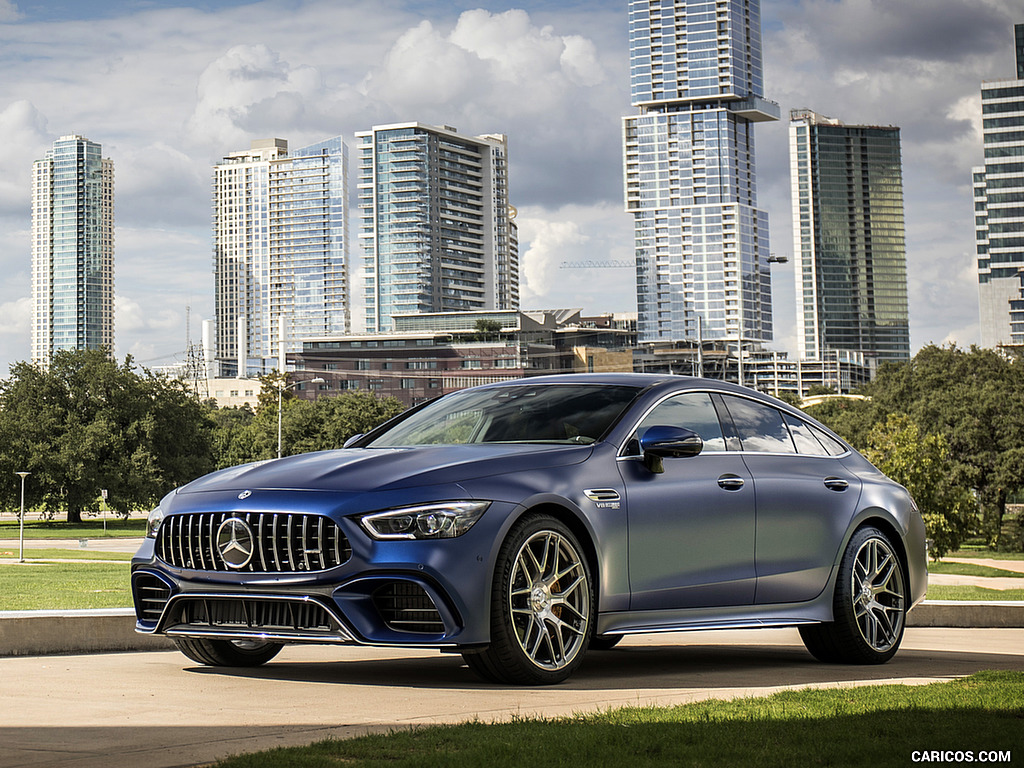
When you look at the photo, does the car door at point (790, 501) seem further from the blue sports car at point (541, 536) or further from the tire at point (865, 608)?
the tire at point (865, 608)

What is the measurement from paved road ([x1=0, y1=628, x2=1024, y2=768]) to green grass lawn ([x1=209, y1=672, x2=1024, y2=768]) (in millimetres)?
387

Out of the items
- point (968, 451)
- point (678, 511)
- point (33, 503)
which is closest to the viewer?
point (678, 511)

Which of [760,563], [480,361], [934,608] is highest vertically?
[480,361]

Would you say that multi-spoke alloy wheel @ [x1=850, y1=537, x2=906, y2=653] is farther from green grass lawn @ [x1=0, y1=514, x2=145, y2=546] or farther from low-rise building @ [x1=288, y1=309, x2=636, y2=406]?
low-rise building @ [x1=288, y1=309, x2=636, y2=406]

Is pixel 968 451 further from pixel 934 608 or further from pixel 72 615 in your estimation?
pixel 72 615

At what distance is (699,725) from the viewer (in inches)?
195

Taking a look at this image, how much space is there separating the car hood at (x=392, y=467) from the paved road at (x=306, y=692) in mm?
998

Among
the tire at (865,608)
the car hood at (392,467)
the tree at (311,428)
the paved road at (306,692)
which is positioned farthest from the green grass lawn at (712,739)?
the tree at (311,428)

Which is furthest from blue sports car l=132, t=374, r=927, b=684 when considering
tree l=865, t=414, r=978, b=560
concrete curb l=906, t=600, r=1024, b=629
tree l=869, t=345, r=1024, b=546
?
tree l=869, t=345, r=1024, b=546

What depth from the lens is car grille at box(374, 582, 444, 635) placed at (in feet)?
19.6

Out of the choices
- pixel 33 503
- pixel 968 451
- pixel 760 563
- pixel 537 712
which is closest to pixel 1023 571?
pixel 968 451

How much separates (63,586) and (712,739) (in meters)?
19.7

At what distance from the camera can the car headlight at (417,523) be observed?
19.7ft

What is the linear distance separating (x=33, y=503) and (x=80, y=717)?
76.4 metres
